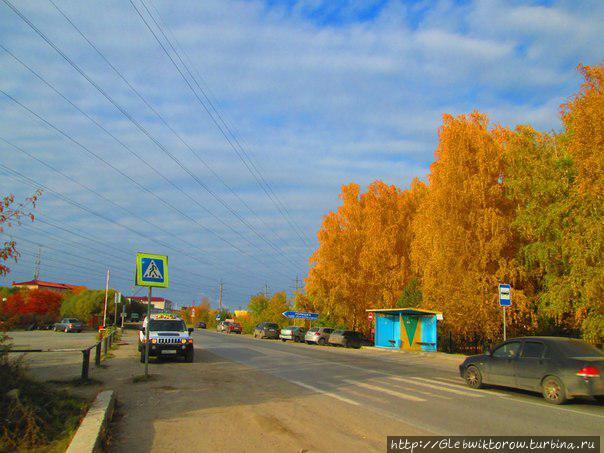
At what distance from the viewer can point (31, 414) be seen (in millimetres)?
7160

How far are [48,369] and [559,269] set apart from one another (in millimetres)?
22324

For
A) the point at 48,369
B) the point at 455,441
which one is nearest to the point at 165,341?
the point at 48,369

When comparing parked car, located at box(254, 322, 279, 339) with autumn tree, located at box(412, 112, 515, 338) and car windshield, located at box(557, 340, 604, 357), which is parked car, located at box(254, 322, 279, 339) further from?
car windshield, located at box(557, 340, 604, 357)

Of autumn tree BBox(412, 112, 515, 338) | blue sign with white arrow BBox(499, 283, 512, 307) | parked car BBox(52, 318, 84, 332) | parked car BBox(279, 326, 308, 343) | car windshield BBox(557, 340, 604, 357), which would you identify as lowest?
parked car BBox(52, 318, 84, 332)

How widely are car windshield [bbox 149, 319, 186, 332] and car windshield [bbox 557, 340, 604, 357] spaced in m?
14.8

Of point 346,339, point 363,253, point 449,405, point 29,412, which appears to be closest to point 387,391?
point 449,405

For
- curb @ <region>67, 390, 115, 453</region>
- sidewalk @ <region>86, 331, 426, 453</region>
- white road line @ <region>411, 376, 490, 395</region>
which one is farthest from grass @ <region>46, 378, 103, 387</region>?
white road line @ <region>411, 376, 490, 395</region>

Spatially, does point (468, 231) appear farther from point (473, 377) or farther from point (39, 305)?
point (39, 305)

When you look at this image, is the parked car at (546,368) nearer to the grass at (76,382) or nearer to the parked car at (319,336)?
the grass at (76,382)

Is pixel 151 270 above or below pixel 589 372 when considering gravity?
above

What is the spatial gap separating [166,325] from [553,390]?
1544 cm

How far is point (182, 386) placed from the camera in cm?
1297

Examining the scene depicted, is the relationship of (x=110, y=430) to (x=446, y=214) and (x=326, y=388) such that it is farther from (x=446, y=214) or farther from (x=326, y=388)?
(x=446, y=214)

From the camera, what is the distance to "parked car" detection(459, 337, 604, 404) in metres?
10.7
